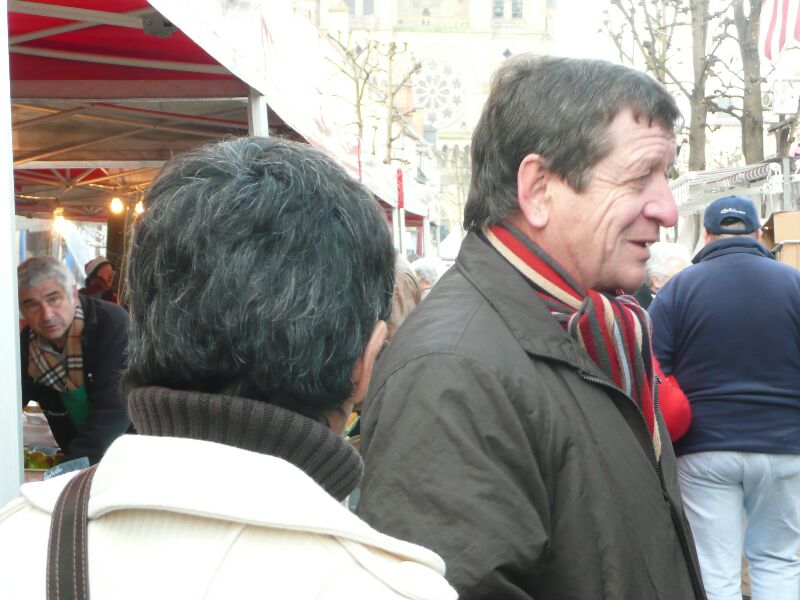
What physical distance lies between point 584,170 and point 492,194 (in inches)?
7.4

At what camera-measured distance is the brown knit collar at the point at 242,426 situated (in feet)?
3.80

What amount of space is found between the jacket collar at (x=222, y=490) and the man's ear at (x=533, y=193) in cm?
102

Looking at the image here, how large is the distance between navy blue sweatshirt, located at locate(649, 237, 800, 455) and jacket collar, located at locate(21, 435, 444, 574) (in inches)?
120

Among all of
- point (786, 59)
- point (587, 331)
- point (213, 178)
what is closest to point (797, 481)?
point (587, 331)

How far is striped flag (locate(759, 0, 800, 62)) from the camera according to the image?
7746 mm

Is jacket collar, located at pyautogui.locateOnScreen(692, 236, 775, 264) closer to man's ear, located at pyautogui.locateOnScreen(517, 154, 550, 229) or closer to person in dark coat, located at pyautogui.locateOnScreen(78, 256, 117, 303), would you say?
man's ear, located at pyautogui.locateOnScreen(517, 154, 550, 229)

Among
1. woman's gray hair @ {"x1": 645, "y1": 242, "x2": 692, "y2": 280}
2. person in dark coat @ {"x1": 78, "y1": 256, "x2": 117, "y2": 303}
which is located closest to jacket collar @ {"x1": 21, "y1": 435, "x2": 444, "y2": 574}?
woman's gray hair @ {"x1": 645, "y1": 242, "x2": 692, "y2": 280}

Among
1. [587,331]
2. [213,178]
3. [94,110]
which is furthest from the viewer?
[94,110]

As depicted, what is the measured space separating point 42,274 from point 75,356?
0.37 m

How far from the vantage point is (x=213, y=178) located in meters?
1.24

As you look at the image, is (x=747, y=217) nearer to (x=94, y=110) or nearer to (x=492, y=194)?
(x=492, y=194)

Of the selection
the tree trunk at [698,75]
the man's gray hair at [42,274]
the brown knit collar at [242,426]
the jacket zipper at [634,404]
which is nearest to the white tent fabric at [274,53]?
the man's gray hair at [42,274]

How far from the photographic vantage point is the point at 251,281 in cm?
119

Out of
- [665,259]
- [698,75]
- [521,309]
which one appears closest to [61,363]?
[521,309]
